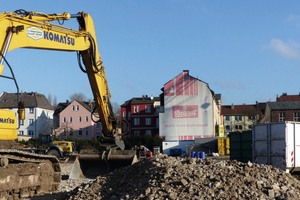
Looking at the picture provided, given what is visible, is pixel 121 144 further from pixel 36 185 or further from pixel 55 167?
pixel 36 185

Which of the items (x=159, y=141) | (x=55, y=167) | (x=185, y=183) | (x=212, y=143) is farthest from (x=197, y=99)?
(x=185, y=183)

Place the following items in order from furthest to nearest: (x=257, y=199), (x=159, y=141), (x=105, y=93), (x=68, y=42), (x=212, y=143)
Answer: (x=159, y=141)
(x=212, y=143)
(x=105, y=93)
(x=68, y=42)
(x=257, y=199)

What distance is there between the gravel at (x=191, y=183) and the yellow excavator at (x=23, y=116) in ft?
3.53

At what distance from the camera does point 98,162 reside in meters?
19.1

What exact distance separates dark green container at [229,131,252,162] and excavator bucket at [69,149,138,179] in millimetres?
8500

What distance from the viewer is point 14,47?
39.4 ft

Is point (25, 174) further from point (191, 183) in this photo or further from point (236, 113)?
point (236, 113)

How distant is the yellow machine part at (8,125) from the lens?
1216cm

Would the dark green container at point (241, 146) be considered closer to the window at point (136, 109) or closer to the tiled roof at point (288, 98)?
the window at point (136, 109)

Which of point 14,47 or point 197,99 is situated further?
point 197,99

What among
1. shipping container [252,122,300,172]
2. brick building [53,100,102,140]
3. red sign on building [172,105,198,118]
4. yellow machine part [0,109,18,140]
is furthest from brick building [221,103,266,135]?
yellow machine part [0,109,18,140]

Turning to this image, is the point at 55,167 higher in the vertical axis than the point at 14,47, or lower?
lower

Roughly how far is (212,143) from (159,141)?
31.7ft

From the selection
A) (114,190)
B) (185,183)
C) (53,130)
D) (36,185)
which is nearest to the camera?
(185,183)
